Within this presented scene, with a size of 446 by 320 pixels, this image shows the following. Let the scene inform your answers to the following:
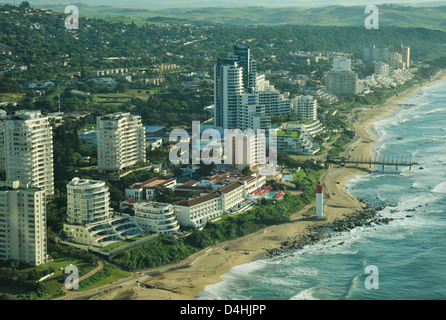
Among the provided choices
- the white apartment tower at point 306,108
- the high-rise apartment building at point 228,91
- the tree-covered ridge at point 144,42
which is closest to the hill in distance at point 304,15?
the tree-covered ridge at point 144,42

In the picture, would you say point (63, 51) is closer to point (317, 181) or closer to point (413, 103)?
point (413, 103)

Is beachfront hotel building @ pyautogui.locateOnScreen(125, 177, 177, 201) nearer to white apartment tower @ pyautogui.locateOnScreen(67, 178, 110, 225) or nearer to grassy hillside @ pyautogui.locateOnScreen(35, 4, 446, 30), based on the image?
white apartment tower @ pyautogui.locateOnScreen(67, 178, 110, 225)

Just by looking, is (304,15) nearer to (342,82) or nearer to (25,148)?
(342,82)

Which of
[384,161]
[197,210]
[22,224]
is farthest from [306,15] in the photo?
[22,224]

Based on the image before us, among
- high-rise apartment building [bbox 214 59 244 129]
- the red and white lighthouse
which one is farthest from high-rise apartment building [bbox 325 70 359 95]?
the red and white lighthouse

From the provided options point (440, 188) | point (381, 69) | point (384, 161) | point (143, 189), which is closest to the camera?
point (143, 189)

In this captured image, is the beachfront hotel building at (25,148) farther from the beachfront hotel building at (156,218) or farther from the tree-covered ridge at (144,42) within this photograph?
the tree-covered ridge at (144,42)
